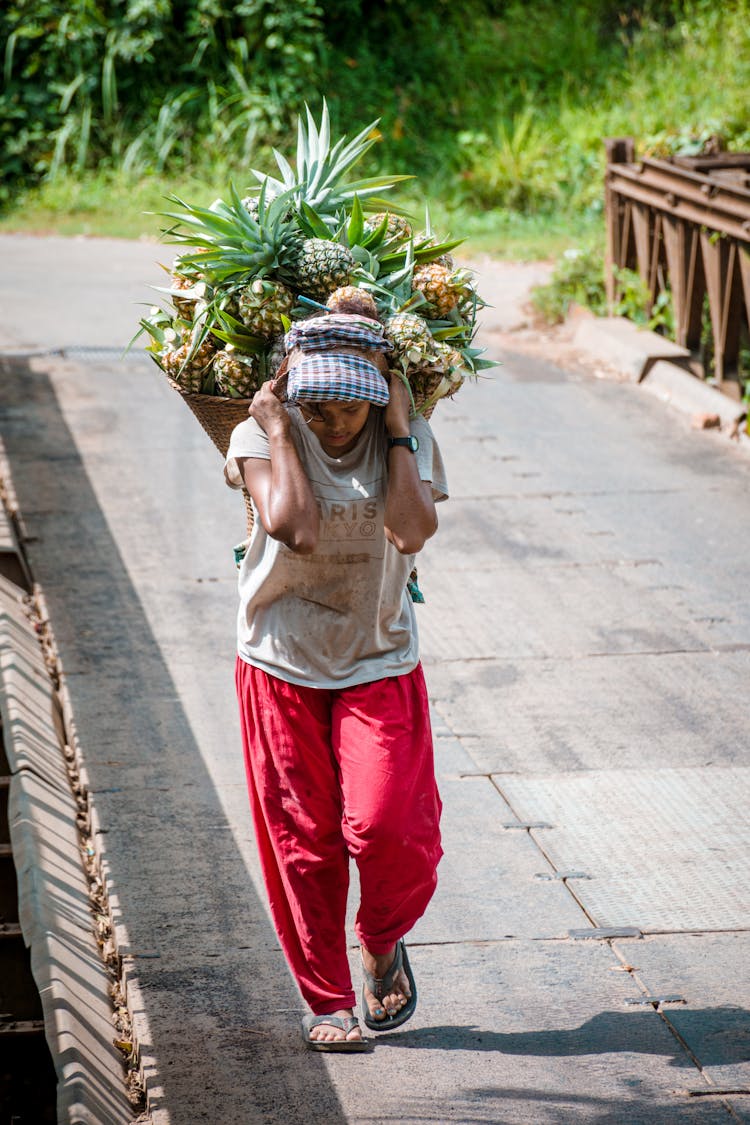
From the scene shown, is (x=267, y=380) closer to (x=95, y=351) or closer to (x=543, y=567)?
(x=543, y=567)

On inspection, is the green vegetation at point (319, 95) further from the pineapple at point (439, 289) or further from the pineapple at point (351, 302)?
the pineapple at point (351, 302)

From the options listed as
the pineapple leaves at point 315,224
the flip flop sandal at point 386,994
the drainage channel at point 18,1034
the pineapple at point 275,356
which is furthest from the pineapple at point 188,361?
the drainage channel at point 18,1034

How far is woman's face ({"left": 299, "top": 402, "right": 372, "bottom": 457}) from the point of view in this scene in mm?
3408

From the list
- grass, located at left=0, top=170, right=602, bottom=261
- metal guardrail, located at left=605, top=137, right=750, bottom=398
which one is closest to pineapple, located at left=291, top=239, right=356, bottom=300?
metal guardrail, located at left=605, top=137, right=750, bottom=398

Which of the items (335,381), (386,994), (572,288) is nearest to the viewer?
(335,381)

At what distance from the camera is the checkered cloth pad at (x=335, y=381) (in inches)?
130

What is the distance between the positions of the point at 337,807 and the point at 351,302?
1.32 m

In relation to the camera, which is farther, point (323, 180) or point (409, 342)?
point (323, 180)

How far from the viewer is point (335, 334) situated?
3.38 meters

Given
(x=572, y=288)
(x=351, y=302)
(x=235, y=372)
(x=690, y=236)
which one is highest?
(x=351, y=302)

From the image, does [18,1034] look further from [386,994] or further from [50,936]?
[386,994]

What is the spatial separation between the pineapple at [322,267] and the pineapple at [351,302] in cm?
8

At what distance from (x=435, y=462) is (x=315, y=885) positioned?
116 cm

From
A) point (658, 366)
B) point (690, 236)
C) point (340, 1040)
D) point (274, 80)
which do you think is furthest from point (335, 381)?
point (274, 80)
